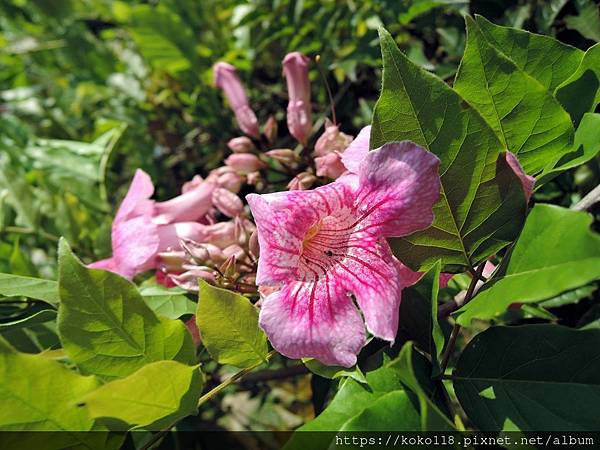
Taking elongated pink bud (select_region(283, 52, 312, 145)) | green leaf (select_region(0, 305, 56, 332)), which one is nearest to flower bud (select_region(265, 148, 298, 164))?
elongated pink bud (select_region(283, 52, 312, 145))

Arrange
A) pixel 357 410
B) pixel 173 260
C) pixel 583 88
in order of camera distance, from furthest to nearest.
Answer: pixel 173 260 → pixel 583 88 → pixel 357 410

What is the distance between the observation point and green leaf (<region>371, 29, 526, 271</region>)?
61 cm

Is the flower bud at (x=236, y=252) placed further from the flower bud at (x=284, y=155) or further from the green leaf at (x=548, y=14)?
the green leaf at (x=548, y=14)

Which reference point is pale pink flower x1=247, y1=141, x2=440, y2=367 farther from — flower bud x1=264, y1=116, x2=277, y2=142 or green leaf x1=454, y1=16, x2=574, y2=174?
flower bud x1=264, y1=116, x2=277, y2=142

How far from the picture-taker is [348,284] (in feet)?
2.29

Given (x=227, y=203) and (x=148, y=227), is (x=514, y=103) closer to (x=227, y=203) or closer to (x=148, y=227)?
(x=227, y=203)

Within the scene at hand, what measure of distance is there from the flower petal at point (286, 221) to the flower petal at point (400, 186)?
0.22 feet

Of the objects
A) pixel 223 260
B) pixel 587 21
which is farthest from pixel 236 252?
pixel 587 21

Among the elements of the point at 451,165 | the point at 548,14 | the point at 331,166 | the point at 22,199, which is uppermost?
the point at 548,14

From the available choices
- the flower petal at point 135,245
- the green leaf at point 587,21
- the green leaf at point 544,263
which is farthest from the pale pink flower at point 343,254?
the green leaf at point 587,21

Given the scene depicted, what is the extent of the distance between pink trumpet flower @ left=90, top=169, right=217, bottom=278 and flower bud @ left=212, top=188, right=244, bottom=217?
0.15 ft

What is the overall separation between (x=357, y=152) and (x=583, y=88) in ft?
1.00

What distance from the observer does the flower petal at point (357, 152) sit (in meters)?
0.74

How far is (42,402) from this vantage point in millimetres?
625
